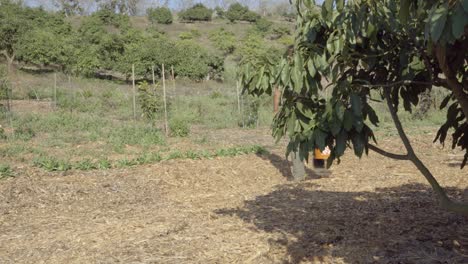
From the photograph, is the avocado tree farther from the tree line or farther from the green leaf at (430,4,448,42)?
the tree line

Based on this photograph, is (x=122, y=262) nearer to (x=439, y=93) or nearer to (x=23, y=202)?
(x=23, y=202)

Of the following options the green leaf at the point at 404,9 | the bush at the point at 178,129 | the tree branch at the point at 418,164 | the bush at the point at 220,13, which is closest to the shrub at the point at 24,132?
the bush at the point at 178,129

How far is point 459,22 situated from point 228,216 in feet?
11.3

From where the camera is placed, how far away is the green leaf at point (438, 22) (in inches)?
50.3

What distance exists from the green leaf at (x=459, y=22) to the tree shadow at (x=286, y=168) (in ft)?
17.3

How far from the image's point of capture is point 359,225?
3893mm

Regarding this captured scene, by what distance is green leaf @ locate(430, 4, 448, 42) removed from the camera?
1.28 m

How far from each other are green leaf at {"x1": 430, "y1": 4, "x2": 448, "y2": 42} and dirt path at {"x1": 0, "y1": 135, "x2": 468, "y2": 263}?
6.97ft

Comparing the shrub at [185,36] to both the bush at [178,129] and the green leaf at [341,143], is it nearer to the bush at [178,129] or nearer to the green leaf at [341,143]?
the bush at [178,129]

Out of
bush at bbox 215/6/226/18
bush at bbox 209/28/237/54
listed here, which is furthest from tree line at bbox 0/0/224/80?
bush at bbox 215/6/226/18

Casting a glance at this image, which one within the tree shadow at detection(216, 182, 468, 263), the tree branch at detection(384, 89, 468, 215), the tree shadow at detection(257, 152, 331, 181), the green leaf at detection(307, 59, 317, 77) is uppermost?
the green leaf at detection(307, 59, 317, 77)

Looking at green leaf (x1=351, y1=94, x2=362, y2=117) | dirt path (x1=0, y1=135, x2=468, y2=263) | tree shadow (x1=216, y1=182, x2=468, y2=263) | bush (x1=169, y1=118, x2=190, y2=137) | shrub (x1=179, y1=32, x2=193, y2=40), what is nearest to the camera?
green leaf (x1=351, y1=94, x2=362, y2=117)

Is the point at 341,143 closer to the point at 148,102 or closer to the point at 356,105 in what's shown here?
the point at 356,105

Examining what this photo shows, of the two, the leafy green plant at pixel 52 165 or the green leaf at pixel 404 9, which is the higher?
Result: the green leaf at pixel 404 9
